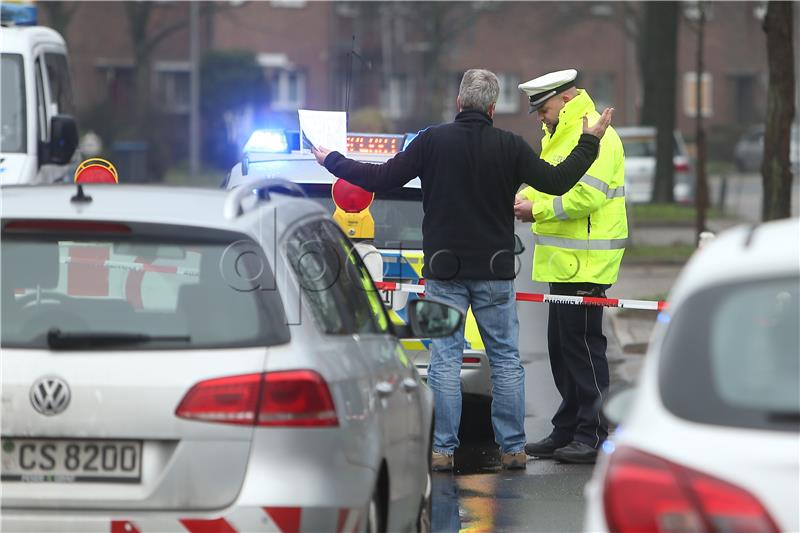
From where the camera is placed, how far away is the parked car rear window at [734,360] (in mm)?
3508

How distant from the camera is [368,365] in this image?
519 centimetres

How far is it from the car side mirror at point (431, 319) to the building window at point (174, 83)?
184 feet

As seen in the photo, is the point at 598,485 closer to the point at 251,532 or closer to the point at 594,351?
the point at 251,532

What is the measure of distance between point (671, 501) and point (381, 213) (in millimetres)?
5514

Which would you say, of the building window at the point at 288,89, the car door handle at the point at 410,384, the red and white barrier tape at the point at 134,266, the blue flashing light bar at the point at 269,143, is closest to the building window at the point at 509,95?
the building window at the point at 288,89

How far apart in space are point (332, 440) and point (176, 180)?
4224cm

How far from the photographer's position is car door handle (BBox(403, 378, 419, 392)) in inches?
225

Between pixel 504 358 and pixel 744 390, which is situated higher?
pixel 744 390

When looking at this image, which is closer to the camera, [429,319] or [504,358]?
[429,319]

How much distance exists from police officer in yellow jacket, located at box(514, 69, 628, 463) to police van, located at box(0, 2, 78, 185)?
4924 mm

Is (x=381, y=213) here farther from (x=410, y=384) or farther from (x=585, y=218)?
(x=410, y=384)

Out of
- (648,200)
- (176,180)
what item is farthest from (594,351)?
(176,180)

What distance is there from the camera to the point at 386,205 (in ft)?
29.2

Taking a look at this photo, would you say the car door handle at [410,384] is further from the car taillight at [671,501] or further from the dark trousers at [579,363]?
the dark trousers at [579,363]
